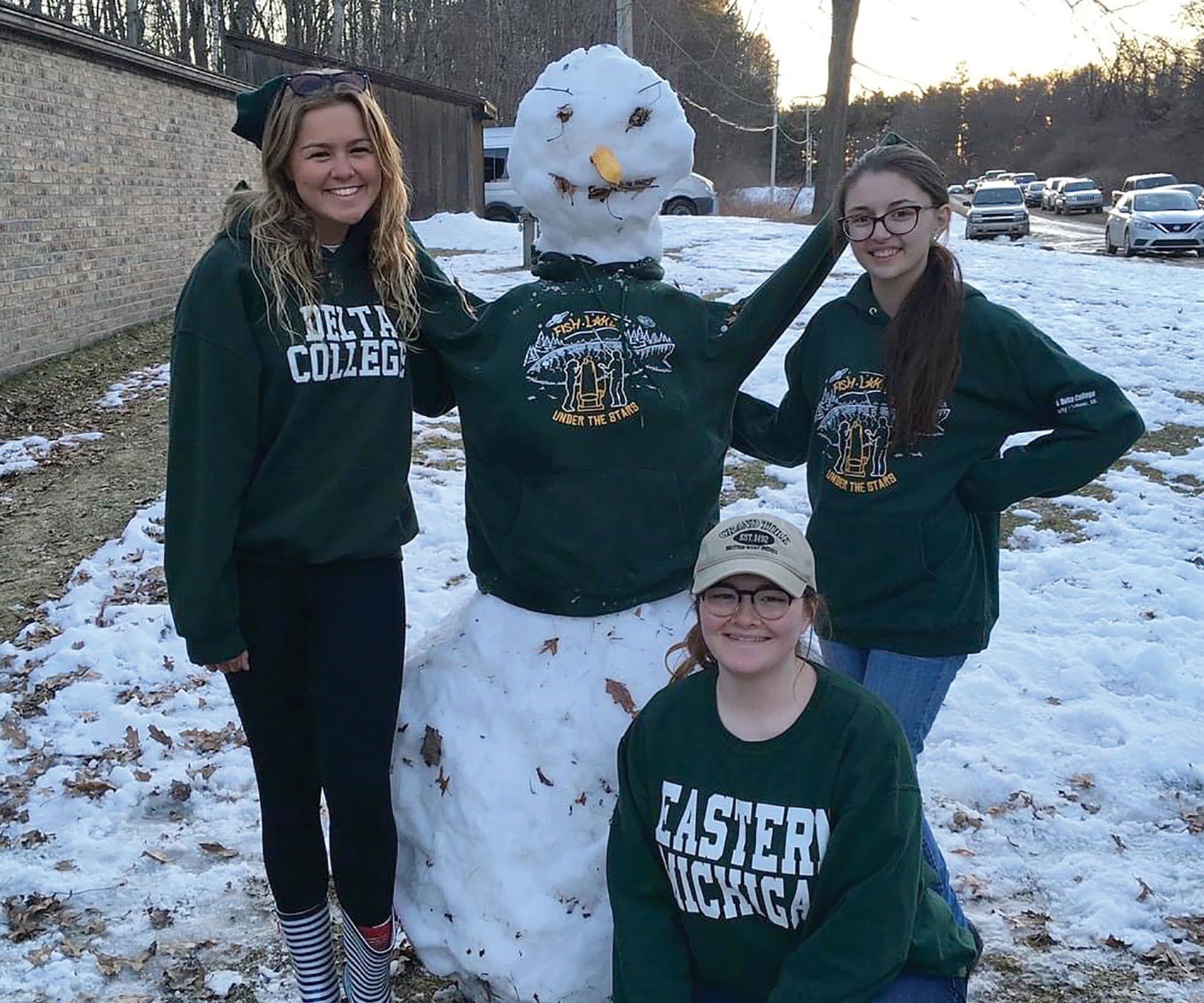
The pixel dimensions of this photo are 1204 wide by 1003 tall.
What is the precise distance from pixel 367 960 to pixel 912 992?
126cm

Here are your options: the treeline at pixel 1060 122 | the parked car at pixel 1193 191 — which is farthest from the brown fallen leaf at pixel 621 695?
the treeline at pixel 1060 122

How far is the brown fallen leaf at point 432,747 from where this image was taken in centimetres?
259

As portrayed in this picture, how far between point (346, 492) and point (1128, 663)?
366 cm

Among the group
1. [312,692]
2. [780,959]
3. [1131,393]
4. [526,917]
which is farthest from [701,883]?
[1131,393]

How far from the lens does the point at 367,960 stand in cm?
264

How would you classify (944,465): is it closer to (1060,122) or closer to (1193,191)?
(1193,191)

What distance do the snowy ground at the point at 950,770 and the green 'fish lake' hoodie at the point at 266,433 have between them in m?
0.79

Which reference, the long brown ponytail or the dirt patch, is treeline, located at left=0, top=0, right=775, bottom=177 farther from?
the long brown ponytail

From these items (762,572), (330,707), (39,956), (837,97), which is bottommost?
(39,956)

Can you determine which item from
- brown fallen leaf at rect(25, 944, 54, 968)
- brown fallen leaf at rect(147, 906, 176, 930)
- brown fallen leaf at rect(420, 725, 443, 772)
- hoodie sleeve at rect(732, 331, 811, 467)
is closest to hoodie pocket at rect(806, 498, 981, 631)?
hoodie sleeve at rect(732, 331, 811, 467)

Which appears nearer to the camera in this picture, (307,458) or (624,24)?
(307,458)

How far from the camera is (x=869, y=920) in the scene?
2.00 m

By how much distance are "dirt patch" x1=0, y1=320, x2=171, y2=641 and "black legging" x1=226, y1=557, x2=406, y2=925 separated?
3.22 metres

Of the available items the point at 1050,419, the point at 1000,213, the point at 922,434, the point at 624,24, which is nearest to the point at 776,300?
the point at 922,434
